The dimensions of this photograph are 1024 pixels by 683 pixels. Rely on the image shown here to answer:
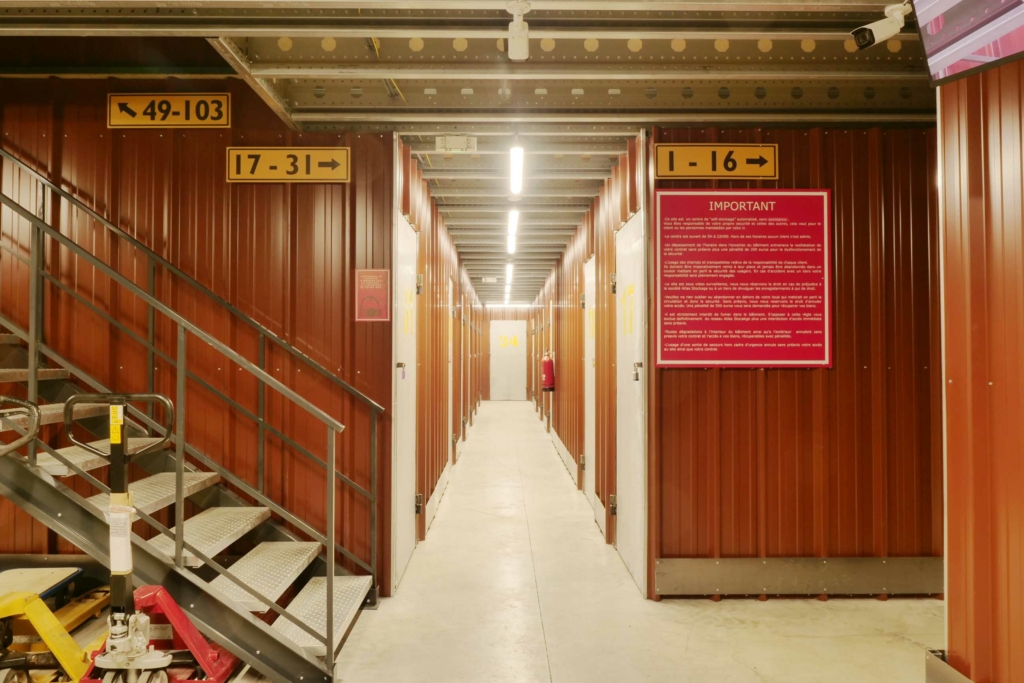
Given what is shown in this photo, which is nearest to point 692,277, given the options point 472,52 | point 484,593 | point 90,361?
point 472,52

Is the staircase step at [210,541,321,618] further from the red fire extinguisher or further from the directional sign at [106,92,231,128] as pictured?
the red fire extinguisher

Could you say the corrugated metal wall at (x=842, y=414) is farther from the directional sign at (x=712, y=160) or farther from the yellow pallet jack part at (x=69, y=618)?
the yellow pallet jack part at (x=69, y=618)

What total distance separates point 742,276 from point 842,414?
46.1 inches

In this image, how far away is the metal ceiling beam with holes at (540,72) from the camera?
10.7ft

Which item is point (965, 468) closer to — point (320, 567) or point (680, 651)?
point (680, 651)

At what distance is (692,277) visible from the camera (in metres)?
3.87

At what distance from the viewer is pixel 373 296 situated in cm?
Result: 393

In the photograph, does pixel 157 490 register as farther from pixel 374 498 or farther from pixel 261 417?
pixel 374 498

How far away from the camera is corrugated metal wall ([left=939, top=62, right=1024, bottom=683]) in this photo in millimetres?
1905

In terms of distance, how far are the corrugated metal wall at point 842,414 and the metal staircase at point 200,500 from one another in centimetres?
217

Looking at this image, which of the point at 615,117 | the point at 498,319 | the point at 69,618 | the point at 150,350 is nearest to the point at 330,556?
the point at 69,618

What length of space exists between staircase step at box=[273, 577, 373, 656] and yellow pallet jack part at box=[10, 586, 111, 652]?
3.13 feet

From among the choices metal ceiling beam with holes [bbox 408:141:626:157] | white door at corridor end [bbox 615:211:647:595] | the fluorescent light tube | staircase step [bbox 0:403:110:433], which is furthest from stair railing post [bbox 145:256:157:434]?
white door at corridor end [bbox 615:211:647:595]

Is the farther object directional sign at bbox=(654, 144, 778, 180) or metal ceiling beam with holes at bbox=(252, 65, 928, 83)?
directional sign at bbox=(654, 144, 778, 180)
